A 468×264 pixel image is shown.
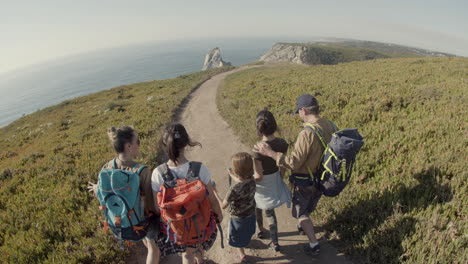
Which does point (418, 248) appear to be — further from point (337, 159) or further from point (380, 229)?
point (337, 159)

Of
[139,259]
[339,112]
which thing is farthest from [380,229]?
[339,112]

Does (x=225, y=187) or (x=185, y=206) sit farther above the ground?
(x=185, y=206)

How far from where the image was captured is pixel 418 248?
335cm

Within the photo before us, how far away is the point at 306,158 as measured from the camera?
11.9ft

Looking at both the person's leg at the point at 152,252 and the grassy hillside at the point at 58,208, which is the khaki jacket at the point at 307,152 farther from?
the grassy hillside at the point at 58,208

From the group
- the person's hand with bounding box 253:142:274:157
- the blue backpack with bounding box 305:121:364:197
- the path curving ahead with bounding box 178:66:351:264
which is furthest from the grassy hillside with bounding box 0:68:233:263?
the blue backpack with bounding box 305:121:364:197

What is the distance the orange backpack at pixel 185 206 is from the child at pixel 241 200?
58 cm

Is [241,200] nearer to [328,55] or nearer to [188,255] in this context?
[188,255]

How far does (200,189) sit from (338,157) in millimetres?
2152

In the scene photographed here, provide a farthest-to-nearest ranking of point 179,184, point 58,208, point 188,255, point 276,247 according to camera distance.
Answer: point 58,208 < point 276,247 < point 188,255 < point 179,184

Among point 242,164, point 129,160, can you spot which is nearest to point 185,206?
point 242,164

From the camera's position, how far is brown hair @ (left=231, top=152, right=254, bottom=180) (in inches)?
127

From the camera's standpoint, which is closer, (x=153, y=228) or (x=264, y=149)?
(x=153, y=228)

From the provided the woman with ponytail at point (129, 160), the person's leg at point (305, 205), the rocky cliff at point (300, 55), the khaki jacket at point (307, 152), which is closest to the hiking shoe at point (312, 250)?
the person's leg at point (305, 205)
